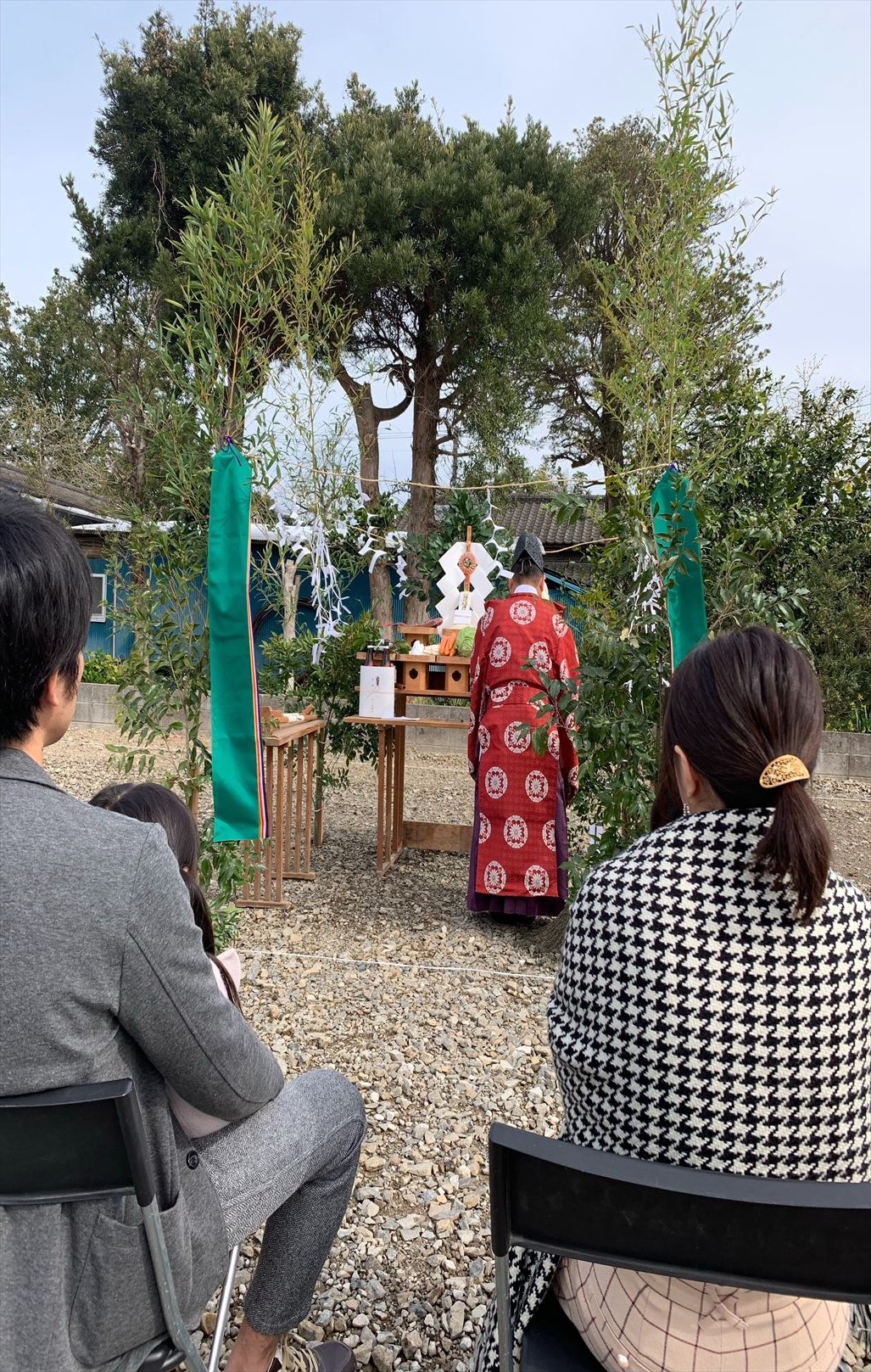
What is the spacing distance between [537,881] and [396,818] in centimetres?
145

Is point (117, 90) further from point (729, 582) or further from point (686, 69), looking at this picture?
point (729, 582)

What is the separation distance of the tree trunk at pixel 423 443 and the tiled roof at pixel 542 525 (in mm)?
2837

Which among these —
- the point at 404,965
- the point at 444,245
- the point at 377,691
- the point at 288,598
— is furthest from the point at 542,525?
the point at 404,965

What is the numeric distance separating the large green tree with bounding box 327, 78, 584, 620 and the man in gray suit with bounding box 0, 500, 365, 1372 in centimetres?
1051

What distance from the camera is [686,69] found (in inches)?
129

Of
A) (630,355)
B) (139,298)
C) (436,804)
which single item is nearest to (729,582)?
(630,355)

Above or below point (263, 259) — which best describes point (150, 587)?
below

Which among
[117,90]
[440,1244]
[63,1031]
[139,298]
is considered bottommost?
[440,1244]

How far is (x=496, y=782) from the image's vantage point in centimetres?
435

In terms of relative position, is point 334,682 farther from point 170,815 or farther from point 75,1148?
point 75,1148

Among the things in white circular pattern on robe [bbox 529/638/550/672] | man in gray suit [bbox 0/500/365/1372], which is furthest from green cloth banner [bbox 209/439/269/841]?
man in gray suit [bbox 0/500/365/1372]

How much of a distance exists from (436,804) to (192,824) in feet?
18.7

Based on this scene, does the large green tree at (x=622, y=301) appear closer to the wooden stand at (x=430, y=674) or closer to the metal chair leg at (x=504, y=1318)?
the wooden stand at (x=430, y=674)

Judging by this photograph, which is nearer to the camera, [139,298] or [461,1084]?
[461,1084]
